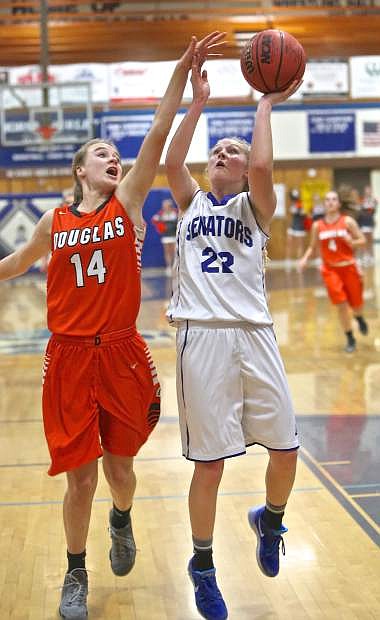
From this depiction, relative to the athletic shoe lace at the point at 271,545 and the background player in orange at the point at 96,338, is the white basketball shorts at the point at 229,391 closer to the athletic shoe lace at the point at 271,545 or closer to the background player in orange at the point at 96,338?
the background player in orange at the point at 96,338

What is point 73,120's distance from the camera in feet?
48.2

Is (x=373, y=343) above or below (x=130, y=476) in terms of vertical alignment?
below

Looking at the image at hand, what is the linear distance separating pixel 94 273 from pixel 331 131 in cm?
1969

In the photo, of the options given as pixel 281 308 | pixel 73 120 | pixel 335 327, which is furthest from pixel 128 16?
pixel 335 327

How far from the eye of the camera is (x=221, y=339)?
3334mm

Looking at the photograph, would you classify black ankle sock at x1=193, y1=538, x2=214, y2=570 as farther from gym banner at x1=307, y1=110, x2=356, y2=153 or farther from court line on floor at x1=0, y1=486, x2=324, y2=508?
gym banner at x1=307, y1=110, x2=356, y2=153

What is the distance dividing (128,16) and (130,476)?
15.4m

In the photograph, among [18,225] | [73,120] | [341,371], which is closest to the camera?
[341,371]

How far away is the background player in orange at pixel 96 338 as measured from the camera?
3.39m

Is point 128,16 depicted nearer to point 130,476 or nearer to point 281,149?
point 281,149

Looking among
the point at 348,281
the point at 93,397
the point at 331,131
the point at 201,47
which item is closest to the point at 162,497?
the point at 93,397

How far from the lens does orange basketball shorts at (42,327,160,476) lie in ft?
11.0

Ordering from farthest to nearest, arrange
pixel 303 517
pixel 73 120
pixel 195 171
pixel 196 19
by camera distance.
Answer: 1. pixel 195 171
2. pixel 196 19
3. pixel 73 120
4. pixel 303 517

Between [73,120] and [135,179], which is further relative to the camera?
[73,120]
